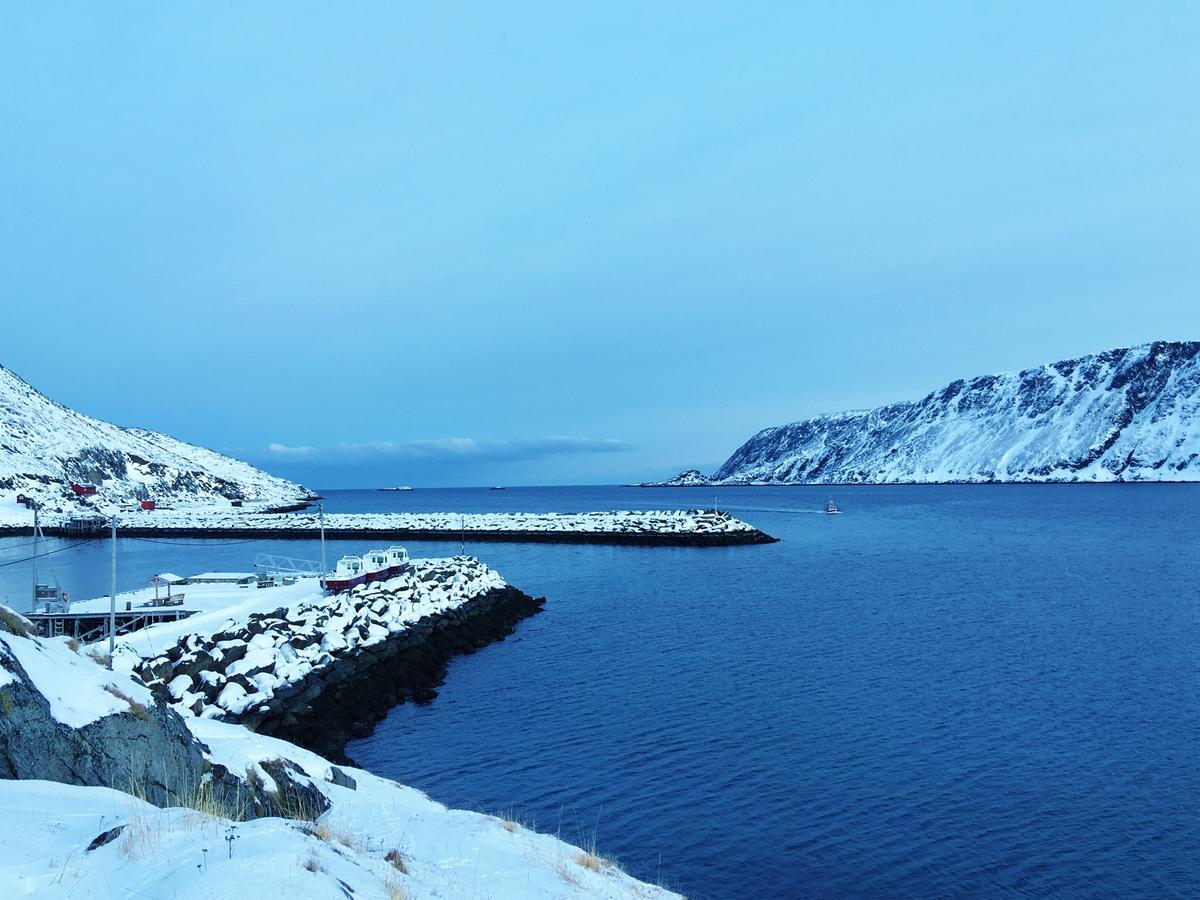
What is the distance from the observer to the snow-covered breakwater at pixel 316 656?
18.1 m

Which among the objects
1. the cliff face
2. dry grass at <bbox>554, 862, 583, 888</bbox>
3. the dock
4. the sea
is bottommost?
the sea

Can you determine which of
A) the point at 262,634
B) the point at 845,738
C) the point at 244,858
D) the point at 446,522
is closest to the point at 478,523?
the point at 446,522

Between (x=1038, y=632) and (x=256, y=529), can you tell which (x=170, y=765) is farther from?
(x=256, y=529)

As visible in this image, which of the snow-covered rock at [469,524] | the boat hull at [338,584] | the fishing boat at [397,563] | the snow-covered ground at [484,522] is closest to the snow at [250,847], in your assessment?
the boat hull at [338,584]

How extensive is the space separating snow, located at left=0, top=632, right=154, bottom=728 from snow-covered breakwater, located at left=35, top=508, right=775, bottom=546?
200 ft

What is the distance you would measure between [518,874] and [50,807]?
13.0ft

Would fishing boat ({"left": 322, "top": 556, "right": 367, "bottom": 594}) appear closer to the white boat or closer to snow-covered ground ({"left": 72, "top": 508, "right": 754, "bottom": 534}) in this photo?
the white boat

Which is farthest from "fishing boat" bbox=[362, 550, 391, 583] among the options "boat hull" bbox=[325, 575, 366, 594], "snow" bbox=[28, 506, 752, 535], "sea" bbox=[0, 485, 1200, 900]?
"snow" bbox=[28, 506, 752, 535]

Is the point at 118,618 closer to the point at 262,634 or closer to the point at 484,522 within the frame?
the point at 262,634

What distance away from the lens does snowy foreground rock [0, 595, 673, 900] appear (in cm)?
497

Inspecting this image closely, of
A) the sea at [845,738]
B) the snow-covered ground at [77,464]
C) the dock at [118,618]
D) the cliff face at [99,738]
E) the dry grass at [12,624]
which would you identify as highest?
the snow-covered ground at [77,464]

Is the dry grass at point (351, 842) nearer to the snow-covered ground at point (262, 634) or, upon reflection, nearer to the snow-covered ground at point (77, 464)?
the snow-covered ground at point (262, 634)

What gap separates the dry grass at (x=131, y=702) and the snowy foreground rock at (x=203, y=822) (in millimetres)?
24

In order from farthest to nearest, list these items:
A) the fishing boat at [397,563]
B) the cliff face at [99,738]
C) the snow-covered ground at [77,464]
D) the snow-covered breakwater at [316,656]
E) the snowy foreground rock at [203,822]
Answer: the snow-covered ground at [77,464], the fishing boat at [397,563], the snow-covered breakwater at [316,656], the cliff face at [99,738], the snowy foreground rock at [203,822]
